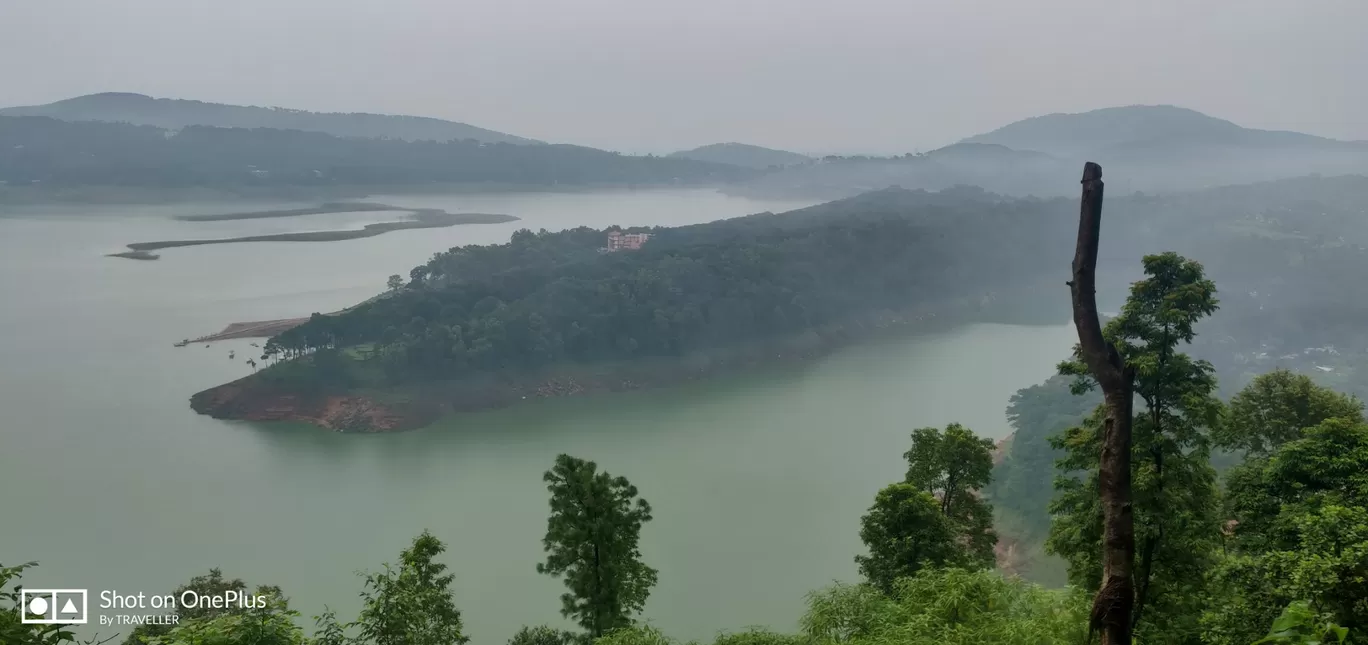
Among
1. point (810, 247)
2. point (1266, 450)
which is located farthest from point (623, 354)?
point (1266, 450)

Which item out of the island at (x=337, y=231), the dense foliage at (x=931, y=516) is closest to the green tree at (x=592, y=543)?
the dense foliage at (x=931, y=516)

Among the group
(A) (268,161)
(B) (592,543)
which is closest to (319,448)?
(B) (592,543)

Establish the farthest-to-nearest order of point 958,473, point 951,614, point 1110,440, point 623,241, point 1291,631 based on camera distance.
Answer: point 623,241, point 958,473, point 951,614, point 1110,440, point 1291,631

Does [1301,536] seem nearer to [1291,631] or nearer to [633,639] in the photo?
[1291,631]

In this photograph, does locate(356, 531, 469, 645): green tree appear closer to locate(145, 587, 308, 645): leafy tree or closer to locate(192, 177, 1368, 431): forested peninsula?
locate(145, 587, 308, 645): leafy tree

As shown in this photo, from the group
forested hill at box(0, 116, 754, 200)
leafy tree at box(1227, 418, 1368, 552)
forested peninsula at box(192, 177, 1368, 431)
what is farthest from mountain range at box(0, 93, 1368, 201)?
leafy tree at box(1227, 418, 1368, 552)

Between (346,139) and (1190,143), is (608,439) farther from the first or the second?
(1190,143)
